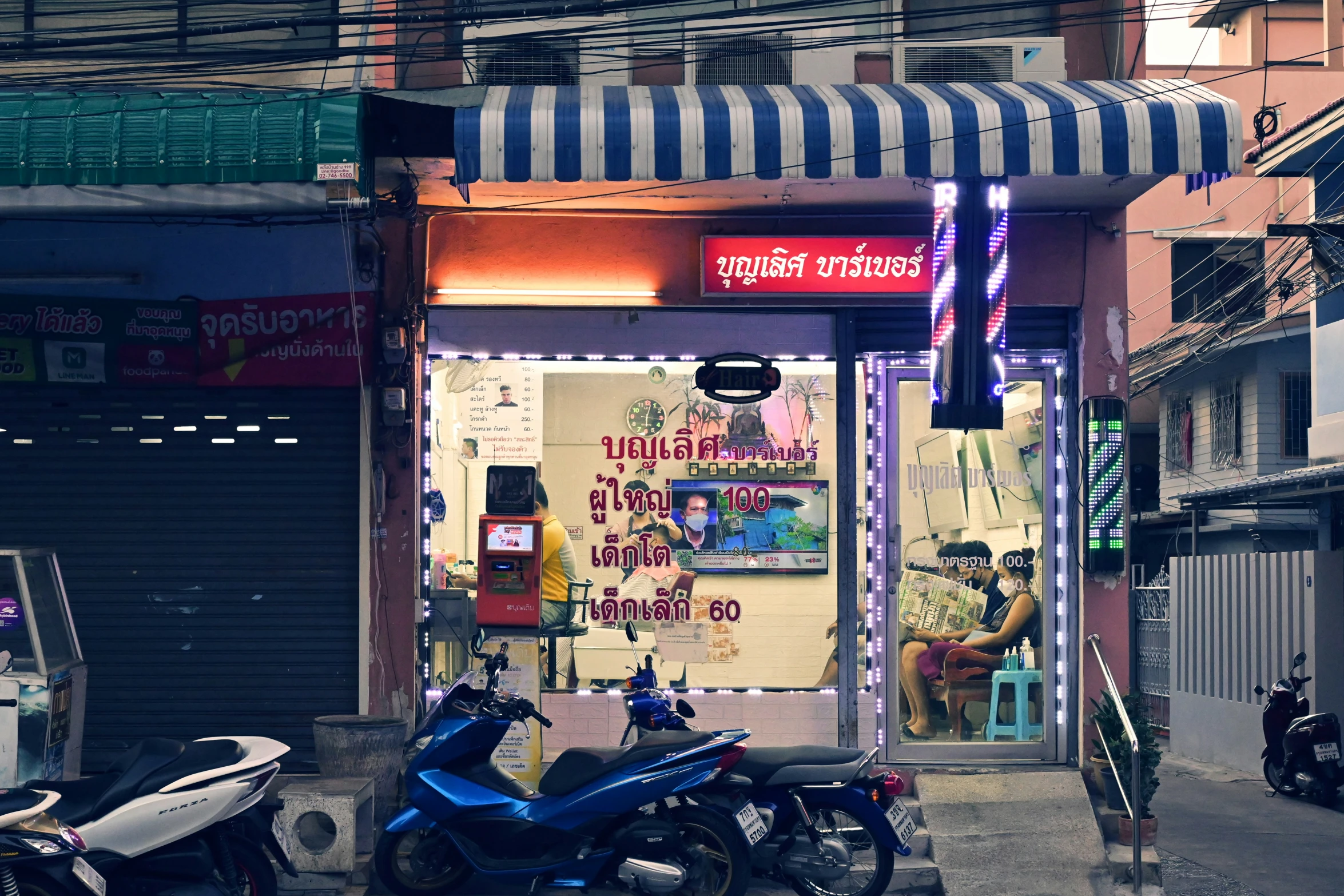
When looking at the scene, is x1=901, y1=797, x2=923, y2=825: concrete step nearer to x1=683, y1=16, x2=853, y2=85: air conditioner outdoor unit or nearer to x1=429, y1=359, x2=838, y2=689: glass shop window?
x1=429, y1=359, x2=838, y2=689: glass shop window

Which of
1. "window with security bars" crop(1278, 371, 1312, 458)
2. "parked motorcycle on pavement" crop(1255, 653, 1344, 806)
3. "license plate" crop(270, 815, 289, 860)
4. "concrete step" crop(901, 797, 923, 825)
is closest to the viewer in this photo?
"license plate" crop(270, 815, 289, 860)

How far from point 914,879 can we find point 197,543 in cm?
540

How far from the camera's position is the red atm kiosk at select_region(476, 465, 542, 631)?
8.47m

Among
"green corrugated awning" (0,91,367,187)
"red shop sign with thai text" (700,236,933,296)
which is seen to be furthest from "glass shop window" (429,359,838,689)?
"green corrugated awning" (0,91,367,187)

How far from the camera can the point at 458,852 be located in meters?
7.03

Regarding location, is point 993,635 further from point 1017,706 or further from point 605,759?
point 605,759

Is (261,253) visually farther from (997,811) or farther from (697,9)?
(997,811)

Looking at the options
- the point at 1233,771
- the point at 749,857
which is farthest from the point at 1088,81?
the point at 1233,771

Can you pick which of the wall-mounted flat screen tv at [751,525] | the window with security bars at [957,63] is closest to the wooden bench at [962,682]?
the wall-mounted flat screen tv at [751,525]

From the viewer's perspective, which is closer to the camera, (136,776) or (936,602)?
(136,776)

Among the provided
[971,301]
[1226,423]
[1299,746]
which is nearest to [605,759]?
[971,301]

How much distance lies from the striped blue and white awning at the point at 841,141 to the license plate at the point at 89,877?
429cm

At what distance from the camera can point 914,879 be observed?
768cm

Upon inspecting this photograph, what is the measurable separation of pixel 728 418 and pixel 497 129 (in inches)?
109
